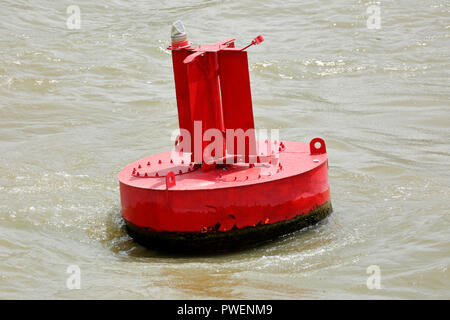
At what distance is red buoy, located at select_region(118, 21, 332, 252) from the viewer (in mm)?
6145

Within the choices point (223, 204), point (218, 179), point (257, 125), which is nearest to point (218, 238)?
point (223, 204)

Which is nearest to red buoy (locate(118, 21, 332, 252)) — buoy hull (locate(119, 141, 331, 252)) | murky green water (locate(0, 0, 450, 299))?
buoy hull (locate(119, 141, 331, 252))

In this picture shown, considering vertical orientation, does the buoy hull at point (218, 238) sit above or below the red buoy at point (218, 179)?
below

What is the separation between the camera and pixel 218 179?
6.34 meters

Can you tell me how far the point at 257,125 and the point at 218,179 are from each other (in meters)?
4.76

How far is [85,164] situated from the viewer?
930 cm

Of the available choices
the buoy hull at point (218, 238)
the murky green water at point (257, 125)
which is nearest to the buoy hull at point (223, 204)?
the buoy hull at point (218, 238)

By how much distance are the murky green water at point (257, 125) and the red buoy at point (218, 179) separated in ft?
0.63

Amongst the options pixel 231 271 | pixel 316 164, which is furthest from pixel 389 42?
pixel 231 271

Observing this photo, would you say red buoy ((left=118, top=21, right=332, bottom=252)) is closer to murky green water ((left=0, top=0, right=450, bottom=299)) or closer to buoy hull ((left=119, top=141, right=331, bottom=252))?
buoy hull ((left=119, top=141, right=331, bottom=252))

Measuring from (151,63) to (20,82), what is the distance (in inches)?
104

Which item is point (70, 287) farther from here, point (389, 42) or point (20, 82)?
point (389, 42)

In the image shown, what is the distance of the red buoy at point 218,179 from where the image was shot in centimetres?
614

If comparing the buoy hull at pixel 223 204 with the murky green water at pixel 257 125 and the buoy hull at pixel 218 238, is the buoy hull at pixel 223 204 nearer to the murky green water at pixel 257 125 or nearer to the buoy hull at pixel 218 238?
the buoy hull at pixel 218 238
